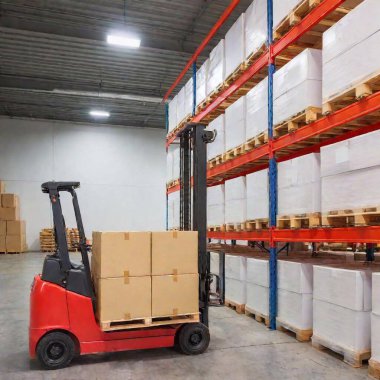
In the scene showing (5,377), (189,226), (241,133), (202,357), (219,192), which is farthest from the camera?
(219,192)

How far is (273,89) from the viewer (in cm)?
553

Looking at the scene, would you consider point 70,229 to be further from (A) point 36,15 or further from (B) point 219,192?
(B) point 219,192

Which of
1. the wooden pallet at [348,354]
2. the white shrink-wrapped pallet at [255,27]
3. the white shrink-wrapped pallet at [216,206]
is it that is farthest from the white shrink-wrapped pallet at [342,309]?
the white shrink-wrapped pallet at [255,27]

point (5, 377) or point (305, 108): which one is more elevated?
point (305, 108)

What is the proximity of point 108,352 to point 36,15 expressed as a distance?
8689 millimetres

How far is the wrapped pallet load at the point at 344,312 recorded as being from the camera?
12.9ft

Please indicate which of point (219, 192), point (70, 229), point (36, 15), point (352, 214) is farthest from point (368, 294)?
point (70, 229)

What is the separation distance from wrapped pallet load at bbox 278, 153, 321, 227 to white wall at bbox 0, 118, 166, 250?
590 inches

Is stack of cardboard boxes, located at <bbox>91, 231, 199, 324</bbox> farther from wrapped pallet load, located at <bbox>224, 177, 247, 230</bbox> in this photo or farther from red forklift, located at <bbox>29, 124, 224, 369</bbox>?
wrapped pallet load, located at <bbox>224, 177, 247, 230</bbox>

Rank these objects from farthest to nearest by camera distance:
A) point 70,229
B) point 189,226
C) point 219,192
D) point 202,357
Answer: point 70,229 < point 219,192 < point 189,226 < point 202,357

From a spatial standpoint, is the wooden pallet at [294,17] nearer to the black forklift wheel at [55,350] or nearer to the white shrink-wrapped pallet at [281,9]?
the white shrink-wrapped pallet at [281,9]

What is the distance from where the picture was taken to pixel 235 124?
668 centimetres

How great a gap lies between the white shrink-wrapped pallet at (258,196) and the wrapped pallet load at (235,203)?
19 centimetres

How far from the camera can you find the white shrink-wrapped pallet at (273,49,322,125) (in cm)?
472
